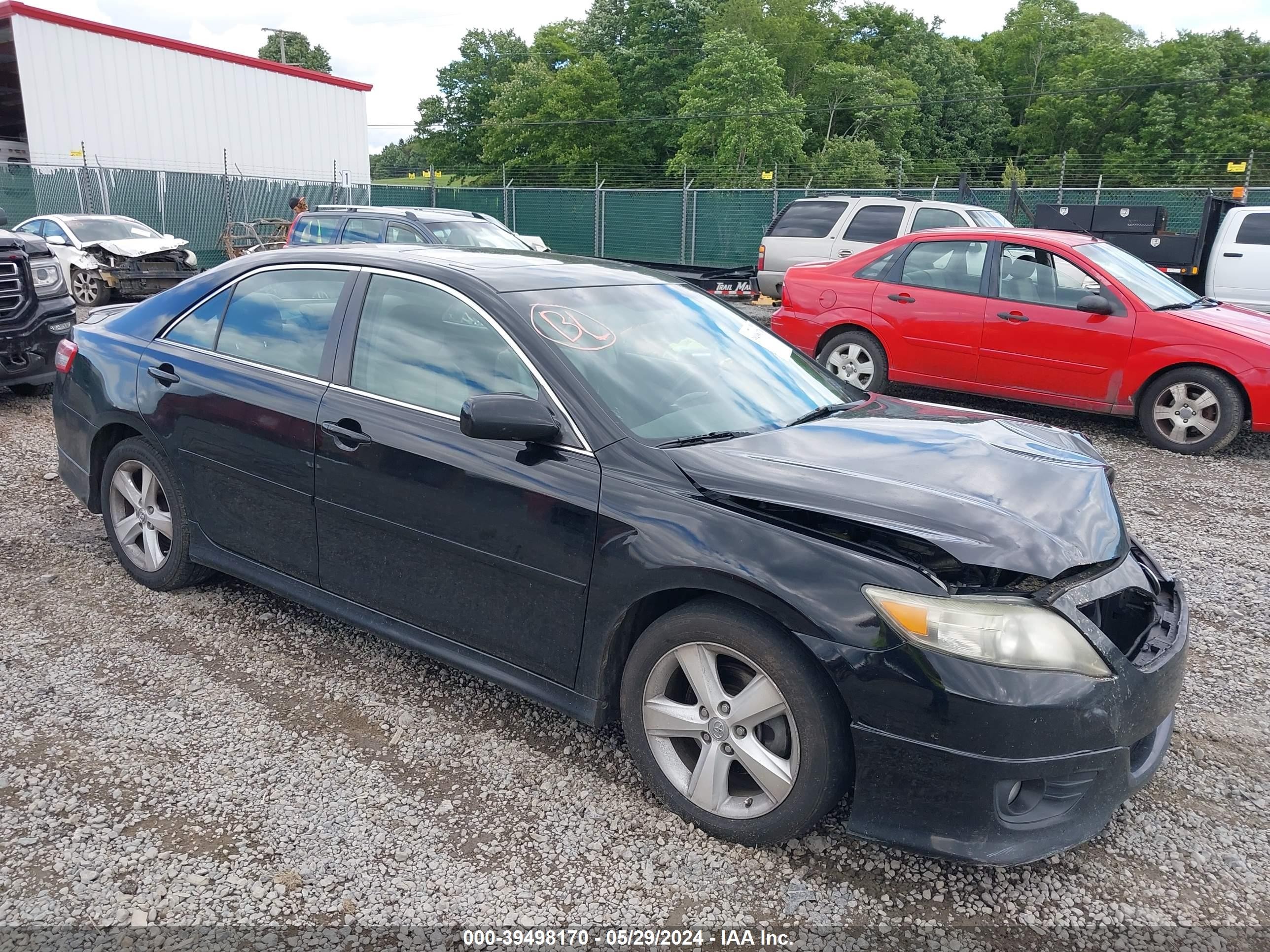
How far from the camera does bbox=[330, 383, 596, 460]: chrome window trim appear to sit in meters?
2.95

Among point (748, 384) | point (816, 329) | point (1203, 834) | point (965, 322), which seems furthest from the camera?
point (816, 329)

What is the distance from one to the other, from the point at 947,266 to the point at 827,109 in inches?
2024

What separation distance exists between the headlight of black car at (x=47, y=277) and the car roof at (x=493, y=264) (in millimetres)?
5129

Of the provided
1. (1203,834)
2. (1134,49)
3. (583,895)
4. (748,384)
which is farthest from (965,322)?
(1134,49)

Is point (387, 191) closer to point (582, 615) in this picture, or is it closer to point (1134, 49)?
point (582, 615)

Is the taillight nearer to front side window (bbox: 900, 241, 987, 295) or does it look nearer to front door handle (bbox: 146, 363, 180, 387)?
front door handle (bbox: 146, 363, 180, 387)

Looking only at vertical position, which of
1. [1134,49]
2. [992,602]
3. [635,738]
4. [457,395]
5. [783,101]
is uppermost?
[1134,49]

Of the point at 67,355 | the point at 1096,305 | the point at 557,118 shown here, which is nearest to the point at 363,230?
the point at 67,355

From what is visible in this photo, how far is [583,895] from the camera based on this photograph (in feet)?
8.41

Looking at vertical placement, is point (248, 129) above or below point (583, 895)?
above

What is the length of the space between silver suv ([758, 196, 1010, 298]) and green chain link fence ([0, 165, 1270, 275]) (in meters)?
6.03

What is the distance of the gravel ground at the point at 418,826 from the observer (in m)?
2.47

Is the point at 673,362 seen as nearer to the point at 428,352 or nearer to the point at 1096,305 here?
the point at 428,352

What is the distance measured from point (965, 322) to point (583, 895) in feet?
22.1
